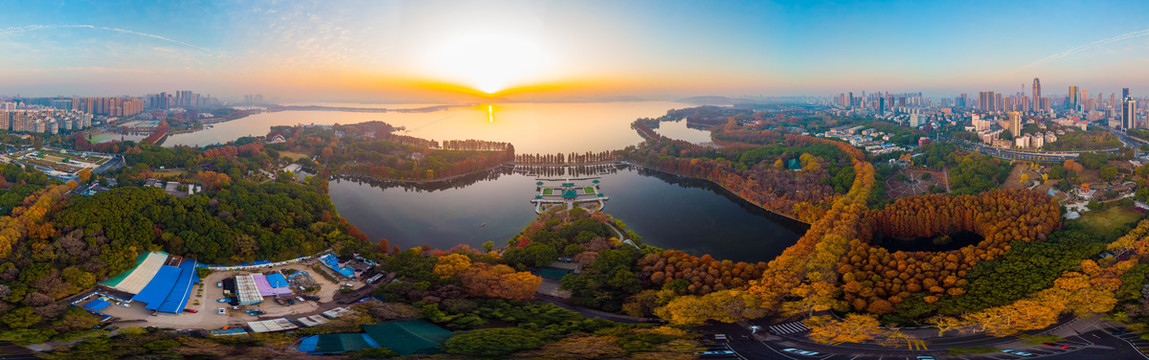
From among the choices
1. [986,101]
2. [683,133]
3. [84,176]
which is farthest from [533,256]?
[986,101]

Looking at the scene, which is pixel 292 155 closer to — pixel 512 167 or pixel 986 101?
pixel 512 167

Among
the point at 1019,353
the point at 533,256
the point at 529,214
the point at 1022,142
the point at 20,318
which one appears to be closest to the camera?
the point at 1019,353

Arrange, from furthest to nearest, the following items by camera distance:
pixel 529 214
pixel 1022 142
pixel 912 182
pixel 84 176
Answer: pixel 1022 142 < pixel 912 182 < pixel 529 214 < pixel 84 176

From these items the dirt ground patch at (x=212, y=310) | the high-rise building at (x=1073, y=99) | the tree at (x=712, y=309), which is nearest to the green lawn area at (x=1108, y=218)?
the tree at (x=712, y=309)

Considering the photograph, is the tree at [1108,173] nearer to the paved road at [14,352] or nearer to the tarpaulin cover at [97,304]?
the paved road at [14,352]

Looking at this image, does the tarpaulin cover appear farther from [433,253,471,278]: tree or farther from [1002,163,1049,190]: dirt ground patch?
[1002,163,1049,190]: dirt ground patch

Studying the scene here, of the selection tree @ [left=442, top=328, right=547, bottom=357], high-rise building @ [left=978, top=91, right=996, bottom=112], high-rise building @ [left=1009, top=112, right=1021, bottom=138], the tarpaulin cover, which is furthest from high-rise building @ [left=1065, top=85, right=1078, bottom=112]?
the tarpaulin cover
